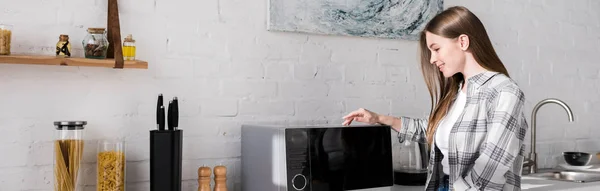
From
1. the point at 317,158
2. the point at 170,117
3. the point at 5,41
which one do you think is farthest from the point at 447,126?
the point at 5,41

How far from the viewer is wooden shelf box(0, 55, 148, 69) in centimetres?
172

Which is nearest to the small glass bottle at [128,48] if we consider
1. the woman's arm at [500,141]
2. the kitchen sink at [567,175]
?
the woman's arm at [500,141]

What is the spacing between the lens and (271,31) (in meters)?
2.28

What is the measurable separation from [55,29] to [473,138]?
1.31 meters

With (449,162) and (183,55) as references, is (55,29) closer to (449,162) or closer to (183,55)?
(183,55)

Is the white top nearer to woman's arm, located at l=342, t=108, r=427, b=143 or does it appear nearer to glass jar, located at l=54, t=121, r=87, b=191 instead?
woman's arm, located at l=342, t=108, r=427, b=143

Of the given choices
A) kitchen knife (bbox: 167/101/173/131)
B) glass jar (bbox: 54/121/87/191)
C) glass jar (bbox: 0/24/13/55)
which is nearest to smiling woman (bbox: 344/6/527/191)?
kitchen knife (bbox: 167/101/173/131)

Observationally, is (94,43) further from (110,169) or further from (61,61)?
(110,169)

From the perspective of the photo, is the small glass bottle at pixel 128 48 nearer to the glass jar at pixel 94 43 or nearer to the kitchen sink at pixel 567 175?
the glass jar at pixel 94 43

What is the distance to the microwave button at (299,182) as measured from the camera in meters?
1.86

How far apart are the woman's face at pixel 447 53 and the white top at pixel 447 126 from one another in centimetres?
11

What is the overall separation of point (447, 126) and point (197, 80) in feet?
2.81

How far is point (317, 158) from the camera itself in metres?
1.90

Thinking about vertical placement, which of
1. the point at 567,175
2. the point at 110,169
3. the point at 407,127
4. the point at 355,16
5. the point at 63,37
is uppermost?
the point at 355,16
